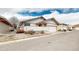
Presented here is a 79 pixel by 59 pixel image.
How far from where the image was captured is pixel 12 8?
198 centimetres

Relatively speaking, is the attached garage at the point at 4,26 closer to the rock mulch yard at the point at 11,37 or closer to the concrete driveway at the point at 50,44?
the rock mulch yard at the point at 11,37

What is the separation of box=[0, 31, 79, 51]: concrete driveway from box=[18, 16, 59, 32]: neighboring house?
0.10 m

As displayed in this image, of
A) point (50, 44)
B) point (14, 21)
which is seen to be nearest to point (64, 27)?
point (50, 44)

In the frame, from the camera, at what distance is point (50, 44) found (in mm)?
1969

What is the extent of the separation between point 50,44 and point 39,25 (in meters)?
0.25

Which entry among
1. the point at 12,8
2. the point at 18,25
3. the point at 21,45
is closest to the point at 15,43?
the point at 21,45

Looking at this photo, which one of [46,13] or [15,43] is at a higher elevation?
[46,13]

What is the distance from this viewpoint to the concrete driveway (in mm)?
1944

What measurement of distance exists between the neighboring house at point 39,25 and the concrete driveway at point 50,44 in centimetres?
10

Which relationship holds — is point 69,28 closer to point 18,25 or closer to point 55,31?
point 55,31

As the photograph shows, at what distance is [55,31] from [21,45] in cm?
42

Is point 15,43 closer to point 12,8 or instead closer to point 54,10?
point 12,8

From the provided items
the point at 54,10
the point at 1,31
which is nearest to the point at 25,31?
the point at 1,31
